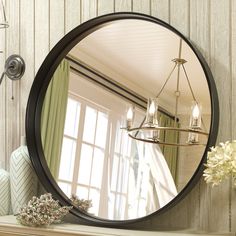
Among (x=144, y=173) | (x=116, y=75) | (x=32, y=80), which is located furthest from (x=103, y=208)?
(x=32, y=80)

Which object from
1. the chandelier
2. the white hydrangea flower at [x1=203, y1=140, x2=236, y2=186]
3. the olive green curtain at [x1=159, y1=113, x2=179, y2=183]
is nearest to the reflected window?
the chandelier

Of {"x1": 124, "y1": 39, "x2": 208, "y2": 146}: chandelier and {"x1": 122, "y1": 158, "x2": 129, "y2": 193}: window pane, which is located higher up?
{"x1": 124, "y1": 39, "x2": 208, "y2": 146}: chandelier

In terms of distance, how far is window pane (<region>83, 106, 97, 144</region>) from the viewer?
1.82 metres

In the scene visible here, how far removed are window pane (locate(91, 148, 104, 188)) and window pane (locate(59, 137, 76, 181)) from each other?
0.32 ft

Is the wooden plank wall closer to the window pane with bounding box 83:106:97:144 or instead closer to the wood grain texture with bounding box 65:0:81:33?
the wood grain texture with bounding box 65:0:81:33

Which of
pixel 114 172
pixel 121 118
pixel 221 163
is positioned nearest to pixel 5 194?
pixel 114 172

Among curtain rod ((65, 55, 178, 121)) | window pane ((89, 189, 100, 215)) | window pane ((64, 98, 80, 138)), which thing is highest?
curtain rod ((65, 55, 178, 121))

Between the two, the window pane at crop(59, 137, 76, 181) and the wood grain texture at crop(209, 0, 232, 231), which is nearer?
the wood grain texture at crop(209, 0, 232, 231)

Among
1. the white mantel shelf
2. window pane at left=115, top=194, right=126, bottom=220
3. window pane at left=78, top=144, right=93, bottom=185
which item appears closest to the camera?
the white mantel shelf

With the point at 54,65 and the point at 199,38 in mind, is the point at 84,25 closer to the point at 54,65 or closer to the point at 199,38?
the point at 54,65

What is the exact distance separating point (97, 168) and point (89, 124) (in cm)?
17

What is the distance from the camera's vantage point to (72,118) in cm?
188

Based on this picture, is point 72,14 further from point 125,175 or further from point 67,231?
point 67,231

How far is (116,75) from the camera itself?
5.85ft
